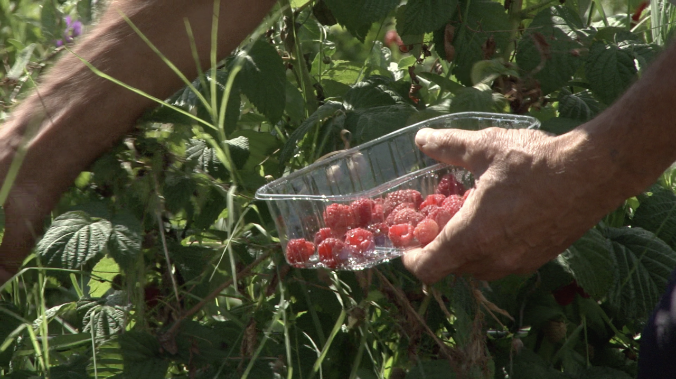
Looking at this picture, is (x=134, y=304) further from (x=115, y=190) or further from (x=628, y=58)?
(x=628, y=58)

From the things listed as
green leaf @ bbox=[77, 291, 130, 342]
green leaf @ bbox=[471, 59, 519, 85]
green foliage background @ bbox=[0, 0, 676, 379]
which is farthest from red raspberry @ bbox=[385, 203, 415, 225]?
green leaf @ bbox=[77, 291, 130, 342]

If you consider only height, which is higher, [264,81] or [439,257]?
[264,81]

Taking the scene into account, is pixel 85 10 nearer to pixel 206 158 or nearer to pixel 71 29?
pixel 71 29

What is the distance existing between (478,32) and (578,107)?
25 cm

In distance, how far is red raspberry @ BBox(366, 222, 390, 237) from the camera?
1.13 m

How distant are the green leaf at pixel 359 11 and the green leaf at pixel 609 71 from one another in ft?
1.31

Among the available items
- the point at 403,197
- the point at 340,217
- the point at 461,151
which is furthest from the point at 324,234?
the point at 461,151

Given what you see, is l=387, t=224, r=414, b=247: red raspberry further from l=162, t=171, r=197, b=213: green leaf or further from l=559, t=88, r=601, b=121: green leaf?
l=559, t=88, r=601, b=121: green leaf

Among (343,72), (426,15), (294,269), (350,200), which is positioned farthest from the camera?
(343,72)

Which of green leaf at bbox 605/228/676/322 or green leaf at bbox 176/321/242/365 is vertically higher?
green leaf at bbox 176/321/242/365

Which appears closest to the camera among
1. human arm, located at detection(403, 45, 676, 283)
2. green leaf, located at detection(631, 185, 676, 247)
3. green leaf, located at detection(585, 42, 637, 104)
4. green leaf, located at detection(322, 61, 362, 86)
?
human arm, located at detection(403, 45, 676, 283)

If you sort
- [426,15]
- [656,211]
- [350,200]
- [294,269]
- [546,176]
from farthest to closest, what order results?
[656,211] → [426,15] → [294,269] → [350,200] → [546,176]

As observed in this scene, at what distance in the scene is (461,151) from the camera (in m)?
1.11

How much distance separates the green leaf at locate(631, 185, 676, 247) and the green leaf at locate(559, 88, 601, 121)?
224 mm
